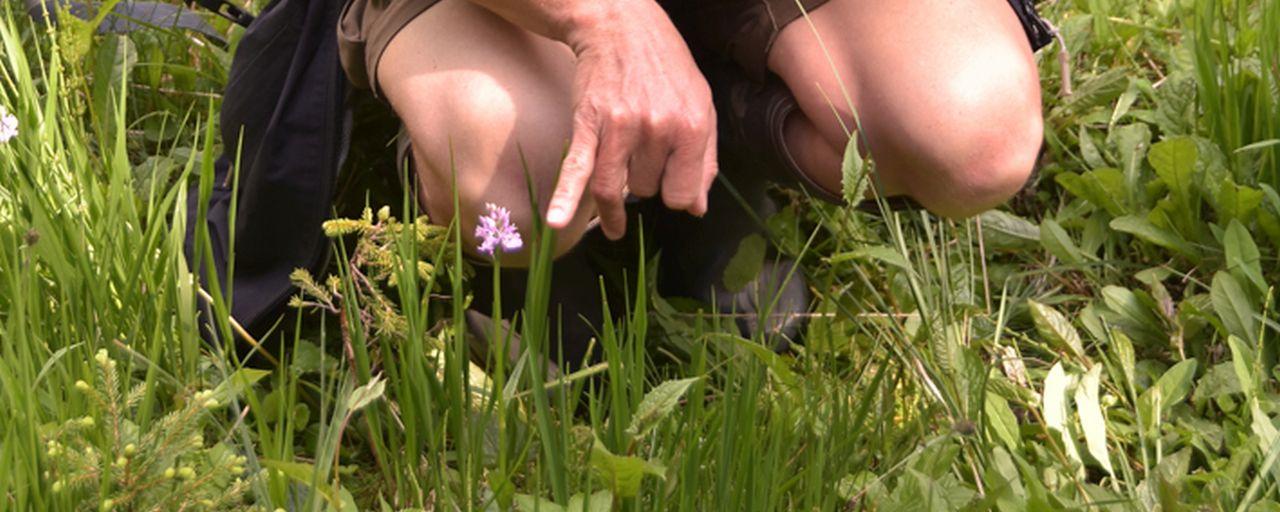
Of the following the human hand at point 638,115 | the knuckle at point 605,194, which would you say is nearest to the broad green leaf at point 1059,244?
the human hand at point 638,115

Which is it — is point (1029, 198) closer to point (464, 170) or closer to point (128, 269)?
→ point (464, 170)

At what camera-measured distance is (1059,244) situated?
2.24 metres

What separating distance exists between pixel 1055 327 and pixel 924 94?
0.36m

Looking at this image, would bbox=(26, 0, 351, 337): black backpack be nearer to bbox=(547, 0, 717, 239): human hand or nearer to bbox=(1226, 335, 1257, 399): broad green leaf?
bbox=(547, 0, 717, 239): human hand

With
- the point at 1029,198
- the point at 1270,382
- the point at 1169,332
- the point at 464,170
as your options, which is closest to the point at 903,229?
the point at 1029,198

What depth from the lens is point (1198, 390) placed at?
195 centimetres

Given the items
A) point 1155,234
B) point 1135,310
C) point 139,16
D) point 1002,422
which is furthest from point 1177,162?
point 139,16

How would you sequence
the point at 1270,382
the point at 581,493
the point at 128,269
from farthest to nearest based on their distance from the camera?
the point at 1270,382
the point at 128,269
the point at 581,493

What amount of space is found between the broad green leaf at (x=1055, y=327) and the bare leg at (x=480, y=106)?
0.61 meters

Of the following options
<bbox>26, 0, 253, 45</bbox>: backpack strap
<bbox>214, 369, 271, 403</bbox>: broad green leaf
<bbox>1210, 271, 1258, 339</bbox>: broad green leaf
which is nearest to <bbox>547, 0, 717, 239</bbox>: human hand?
<bbox>214, 369, 271, 403</bbox>: broad green leaf

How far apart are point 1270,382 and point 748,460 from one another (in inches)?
35.8

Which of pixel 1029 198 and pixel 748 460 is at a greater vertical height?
pixel 748 460

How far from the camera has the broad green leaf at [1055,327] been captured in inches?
79.2

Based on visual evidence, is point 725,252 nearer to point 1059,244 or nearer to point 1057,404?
point 1059,244
